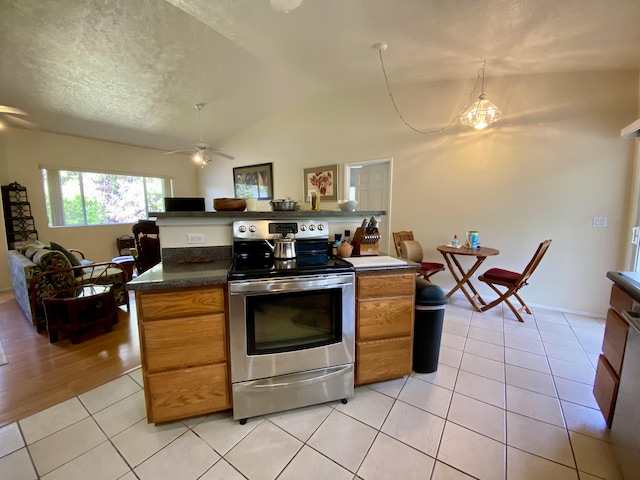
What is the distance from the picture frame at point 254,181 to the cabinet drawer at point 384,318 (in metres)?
4.32

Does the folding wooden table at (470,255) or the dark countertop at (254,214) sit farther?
the folding wooden table at (470,255)

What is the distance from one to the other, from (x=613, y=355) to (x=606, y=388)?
19 centimetres

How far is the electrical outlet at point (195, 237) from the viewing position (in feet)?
5.89

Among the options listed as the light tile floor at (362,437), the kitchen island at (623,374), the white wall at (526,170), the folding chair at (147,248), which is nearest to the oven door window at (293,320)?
the light tile floor at (362,437)

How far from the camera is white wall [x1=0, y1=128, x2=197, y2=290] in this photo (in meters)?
4.30

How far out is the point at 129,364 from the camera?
2.12m

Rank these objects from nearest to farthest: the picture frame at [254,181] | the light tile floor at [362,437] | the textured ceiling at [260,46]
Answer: the light tile floor at [362,437], the textured ceiling at [260,46], the picture frame at [254,181]

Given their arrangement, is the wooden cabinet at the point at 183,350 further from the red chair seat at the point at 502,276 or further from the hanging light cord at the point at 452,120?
the hanging light cord at the point at 452,120

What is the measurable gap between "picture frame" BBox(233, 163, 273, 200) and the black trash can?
428cm

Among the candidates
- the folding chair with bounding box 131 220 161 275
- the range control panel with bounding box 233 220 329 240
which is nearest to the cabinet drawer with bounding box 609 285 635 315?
the range control panel with bounding box 233 220 329 240

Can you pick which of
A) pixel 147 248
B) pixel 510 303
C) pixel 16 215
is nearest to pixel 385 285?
pixel 510 303

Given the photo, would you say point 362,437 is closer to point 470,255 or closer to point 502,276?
point 470,255

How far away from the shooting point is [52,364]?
212cm

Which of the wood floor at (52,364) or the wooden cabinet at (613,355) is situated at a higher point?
the wooden cabinet at (613,355)
